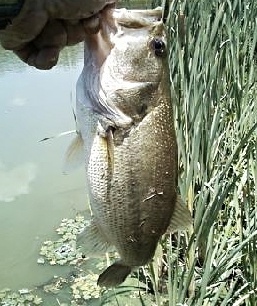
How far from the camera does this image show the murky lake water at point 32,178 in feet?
12.9

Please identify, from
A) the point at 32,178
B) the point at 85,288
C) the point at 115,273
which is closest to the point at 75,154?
the point at 115,273

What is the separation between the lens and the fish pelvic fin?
5.48ft

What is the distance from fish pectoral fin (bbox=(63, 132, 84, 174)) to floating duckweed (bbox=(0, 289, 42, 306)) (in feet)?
6.39

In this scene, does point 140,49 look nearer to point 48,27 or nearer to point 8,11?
point 48,27

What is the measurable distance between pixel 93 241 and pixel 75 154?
0.78 ft

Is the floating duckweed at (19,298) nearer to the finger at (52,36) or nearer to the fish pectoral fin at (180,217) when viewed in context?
the fish pectoral fin at (180,217)

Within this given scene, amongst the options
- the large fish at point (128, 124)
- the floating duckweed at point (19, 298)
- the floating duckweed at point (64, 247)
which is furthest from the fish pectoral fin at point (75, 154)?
the floating duckweed at point (64, 247)

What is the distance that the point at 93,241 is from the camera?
1.64m

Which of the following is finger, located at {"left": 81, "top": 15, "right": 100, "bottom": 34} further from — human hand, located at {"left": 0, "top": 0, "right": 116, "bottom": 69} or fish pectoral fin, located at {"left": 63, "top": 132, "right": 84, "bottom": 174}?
fish pectoral fin, located at {"left": 63, "top": 132, "right": 84, "bottom": 174}

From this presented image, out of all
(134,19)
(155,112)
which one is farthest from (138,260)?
(134,19)

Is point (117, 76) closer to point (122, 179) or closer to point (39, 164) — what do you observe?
point (122, 179)

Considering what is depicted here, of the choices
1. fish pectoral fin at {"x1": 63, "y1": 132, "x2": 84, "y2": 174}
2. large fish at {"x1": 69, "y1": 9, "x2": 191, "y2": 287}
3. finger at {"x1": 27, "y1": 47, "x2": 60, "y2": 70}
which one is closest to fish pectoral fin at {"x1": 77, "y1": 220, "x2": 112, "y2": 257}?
large fish at {"x1": 69, "y1": 9, "x2": 191, "y2": 287}

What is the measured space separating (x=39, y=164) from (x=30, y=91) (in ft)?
9.43

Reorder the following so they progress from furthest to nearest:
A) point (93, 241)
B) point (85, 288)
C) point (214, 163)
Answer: point (85, 288)
point (214, 163)
point (93, 241)
